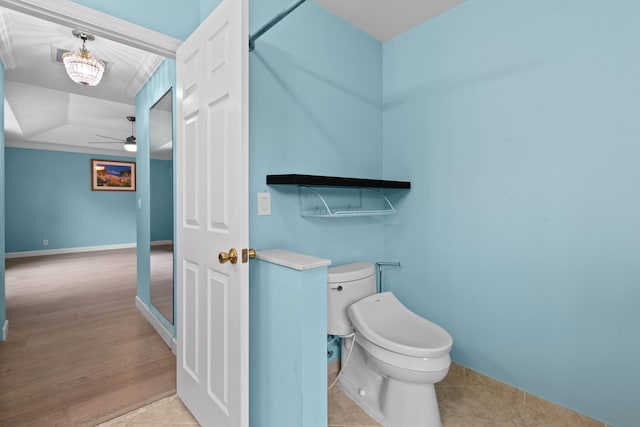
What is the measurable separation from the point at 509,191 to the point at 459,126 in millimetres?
515

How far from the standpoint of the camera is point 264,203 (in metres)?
1.61

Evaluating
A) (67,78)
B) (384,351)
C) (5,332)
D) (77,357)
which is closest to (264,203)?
(384,351)

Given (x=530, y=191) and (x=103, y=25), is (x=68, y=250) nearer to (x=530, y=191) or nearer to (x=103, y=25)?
(x=103, y=25)

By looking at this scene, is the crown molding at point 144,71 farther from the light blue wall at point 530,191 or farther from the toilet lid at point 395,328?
the toilet lid at point 395,328

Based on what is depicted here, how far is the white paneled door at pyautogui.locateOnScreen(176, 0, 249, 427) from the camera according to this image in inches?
45.7

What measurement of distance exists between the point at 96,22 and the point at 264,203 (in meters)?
1.08

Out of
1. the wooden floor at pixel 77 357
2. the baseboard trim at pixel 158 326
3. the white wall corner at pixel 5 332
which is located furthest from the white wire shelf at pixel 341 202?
the white wall corner at pixel 5 332

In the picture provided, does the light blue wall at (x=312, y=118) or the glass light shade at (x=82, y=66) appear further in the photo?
the glass light shade at (x=82, y=66)

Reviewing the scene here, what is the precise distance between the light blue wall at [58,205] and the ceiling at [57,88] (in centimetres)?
44

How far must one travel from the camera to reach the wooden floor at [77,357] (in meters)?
1.65

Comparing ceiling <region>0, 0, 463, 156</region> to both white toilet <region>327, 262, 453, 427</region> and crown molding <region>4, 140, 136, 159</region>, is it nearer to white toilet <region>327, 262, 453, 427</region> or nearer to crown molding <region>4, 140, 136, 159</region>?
crown molding <region>4, 140, 136, 159</region>

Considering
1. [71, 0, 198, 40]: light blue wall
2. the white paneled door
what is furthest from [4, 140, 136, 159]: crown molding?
the white paneled door

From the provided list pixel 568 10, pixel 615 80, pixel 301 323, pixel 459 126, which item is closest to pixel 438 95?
pixel 459 126

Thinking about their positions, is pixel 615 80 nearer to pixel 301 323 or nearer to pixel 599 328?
pixel 599 328
